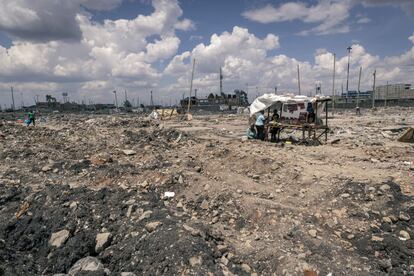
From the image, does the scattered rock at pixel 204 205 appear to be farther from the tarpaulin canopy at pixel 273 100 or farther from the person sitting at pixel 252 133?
the person sitting at pixel 252 133

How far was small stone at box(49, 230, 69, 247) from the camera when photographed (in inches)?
197

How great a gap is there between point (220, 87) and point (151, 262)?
213ft

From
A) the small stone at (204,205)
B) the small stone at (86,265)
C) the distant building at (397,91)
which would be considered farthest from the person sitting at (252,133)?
the distant building at (397,91)

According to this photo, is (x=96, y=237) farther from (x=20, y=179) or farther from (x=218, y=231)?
(x=20, y=179)

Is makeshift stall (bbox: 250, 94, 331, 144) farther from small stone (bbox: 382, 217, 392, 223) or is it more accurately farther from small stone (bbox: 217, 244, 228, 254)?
small stone (bbox: 217, 244, 228, 254)

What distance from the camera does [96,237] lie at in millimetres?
4945

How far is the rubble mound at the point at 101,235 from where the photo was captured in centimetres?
413

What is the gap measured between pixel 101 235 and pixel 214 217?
192 cm

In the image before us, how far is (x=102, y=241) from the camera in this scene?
4.81 metres

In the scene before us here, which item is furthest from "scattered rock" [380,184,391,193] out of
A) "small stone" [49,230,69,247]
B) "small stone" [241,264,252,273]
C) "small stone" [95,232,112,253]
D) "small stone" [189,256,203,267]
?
"small stone" [49,230,69,247]

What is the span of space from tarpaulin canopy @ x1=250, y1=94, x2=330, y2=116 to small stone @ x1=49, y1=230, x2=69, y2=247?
30.9 feet

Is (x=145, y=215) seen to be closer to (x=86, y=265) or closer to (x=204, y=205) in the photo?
(x=204, y=205)

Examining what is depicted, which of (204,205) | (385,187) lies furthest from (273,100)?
(204,205)

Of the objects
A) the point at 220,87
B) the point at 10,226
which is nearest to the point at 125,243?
the point at 10,226
